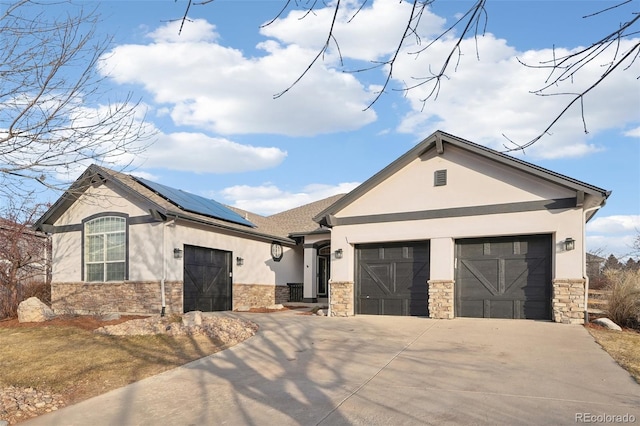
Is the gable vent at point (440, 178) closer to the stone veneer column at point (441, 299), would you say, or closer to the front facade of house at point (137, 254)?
the stone veneer column at point (441, 299)

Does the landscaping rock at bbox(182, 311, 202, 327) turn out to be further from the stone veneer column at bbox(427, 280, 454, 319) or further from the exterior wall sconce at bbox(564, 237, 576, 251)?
the exterior wall sconce at bbox(564, 237, 576, 251)

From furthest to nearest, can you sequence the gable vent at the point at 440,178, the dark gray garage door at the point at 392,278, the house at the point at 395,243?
1. the dark gray garage door at the point at 392,278
2. the gable vent at the point at 440,178
3. the house at the point at 395,243

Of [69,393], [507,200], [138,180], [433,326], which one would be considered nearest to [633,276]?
[507,200]

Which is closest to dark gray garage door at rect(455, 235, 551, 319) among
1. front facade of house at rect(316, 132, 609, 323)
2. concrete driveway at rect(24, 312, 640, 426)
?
front facade of house at rect(316, 132, 609, 323)

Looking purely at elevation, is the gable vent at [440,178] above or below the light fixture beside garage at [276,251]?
above

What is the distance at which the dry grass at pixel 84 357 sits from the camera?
289 inches

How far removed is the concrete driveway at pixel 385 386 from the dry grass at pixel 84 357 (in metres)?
0.47

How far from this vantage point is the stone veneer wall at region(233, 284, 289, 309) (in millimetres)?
19750

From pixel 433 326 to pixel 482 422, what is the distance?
7.11m

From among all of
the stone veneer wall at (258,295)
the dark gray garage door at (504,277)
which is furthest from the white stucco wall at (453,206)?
the stone veneer wall at (258,295)

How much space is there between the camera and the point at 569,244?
40.8 ft

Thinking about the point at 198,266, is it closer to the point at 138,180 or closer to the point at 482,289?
the point at 138,180

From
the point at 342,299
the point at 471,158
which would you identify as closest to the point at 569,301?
the point at 471,158

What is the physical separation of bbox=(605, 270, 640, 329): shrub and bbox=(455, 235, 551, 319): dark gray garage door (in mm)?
1605
